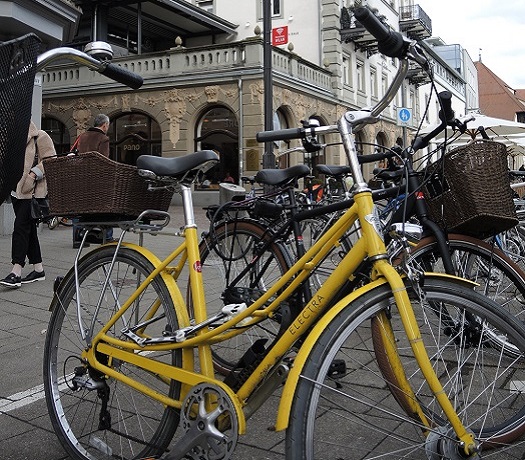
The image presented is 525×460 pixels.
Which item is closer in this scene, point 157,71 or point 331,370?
point 331,370

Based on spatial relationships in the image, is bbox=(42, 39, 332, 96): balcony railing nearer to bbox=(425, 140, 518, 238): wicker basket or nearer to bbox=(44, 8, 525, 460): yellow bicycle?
bbox=(425, 140, 518, 238): wicker basket

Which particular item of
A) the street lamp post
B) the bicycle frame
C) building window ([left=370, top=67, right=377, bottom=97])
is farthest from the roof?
the bicycle frame

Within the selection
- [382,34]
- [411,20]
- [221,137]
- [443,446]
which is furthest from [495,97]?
[443,446]

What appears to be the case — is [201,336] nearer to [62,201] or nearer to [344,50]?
[62,201]

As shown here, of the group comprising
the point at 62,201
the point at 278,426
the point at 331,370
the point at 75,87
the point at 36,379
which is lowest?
the point at 36,379

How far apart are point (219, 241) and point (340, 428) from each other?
1.31 m

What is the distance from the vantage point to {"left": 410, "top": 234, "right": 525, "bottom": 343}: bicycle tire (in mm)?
2812

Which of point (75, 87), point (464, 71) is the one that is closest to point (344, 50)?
point (75, 87)

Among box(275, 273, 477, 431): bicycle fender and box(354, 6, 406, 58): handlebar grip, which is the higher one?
box(354, 6, 406, 58): handlebar grip

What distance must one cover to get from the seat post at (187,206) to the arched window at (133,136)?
20901 mm

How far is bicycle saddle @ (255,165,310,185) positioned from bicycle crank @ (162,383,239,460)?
1.60m

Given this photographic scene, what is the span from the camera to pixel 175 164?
7.48ft

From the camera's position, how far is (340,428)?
246 cm

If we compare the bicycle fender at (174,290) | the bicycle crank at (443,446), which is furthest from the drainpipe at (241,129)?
the bicycle crank at (443,446)
